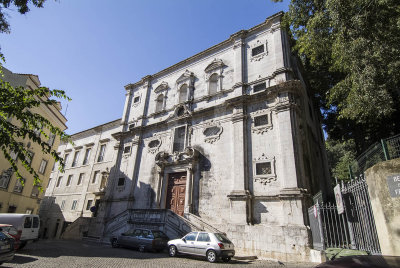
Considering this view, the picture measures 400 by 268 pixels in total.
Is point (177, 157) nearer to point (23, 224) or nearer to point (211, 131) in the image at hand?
point (211, 131)

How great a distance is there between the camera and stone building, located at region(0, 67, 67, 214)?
20922 millimetres

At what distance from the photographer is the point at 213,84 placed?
2008cm

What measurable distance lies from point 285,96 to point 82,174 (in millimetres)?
25465

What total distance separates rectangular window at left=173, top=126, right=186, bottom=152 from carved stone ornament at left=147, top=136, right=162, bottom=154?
1.83m

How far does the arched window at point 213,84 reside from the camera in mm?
19773

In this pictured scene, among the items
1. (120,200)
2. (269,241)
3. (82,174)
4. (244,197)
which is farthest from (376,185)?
(82,174)

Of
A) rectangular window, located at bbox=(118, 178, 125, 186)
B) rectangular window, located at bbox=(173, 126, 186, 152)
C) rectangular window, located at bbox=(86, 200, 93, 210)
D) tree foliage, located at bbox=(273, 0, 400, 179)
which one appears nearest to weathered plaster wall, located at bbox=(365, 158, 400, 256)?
tree foliage, located at bbox=(273, 0, 400, 179)

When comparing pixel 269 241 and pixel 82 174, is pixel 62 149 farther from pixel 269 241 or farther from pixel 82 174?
pixel 269 241

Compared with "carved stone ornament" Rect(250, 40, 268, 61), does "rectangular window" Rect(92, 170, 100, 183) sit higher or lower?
lower

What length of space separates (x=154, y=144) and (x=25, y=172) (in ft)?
45.4

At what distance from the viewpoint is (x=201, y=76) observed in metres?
20.9

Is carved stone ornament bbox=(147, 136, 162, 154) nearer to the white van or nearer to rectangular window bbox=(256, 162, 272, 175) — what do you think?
rectangular window bbox=(256, 162, 272, 175)

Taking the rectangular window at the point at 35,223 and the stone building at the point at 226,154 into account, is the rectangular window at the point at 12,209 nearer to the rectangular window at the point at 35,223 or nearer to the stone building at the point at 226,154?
the stone building at the point at 226,154

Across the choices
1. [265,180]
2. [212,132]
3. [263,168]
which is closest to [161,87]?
[212,132]
